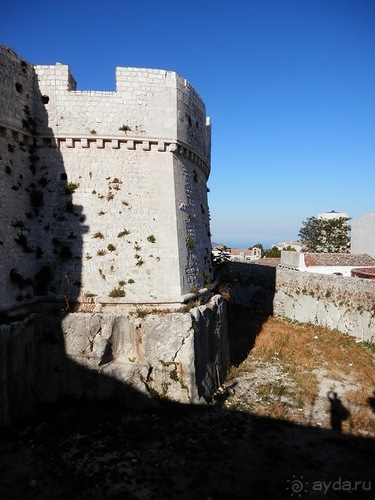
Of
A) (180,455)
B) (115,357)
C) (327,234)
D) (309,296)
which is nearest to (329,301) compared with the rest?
(309,296)

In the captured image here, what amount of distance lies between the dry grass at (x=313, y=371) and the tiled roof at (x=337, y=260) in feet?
43.4

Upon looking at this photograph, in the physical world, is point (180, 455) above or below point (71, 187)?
below

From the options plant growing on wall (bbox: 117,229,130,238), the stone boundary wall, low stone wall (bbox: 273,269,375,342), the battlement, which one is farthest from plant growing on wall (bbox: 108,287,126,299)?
low stone wall (bbox: 273,269,375,342)

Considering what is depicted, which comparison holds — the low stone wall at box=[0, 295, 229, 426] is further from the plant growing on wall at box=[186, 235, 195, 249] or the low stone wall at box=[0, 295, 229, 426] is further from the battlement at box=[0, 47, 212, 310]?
the plant growing on wall at box=[186, 235, 195, 249]

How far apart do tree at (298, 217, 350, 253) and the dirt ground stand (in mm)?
42487

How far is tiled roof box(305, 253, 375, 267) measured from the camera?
3269 cm

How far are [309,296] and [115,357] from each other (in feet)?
49.3

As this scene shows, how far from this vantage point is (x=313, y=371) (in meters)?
15.0

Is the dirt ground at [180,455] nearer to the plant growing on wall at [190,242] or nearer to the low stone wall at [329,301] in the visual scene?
the plant growing on wall at [190,242]

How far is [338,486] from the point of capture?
7.96 meters

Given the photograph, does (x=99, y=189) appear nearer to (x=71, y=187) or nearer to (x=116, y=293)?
(x=71, y=187)

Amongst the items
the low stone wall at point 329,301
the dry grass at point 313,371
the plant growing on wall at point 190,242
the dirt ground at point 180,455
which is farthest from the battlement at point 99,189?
the low stone wall at point 329,301

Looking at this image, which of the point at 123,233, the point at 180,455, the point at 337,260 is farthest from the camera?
the point at 337,260

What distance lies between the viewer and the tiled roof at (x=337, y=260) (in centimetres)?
3269
